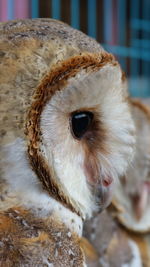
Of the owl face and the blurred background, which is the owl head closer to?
the owl face

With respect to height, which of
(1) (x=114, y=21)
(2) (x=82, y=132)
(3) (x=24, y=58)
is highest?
(3) (x=24, y=58)

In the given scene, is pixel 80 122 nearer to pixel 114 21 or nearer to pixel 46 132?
pixel 46 132

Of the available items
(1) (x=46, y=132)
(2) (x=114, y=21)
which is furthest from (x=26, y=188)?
(2) (x=114, y=21)

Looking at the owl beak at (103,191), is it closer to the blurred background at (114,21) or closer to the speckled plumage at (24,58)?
the speckled plumage at (24,58)

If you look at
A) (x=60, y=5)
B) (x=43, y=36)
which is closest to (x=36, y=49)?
(x=43, y=36)

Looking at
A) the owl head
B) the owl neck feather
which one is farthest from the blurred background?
the owl neck feather
